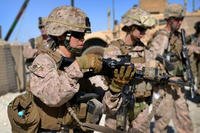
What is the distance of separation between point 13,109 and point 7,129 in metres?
3.73

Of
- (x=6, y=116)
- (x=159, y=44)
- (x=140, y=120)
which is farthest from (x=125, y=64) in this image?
(x=6, y=116)

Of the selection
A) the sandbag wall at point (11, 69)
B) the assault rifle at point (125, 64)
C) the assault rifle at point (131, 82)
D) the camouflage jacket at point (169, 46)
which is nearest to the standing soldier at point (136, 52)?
the assault rifle at point (131, 82)

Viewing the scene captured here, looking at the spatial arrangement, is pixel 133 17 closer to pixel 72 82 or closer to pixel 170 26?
pixel 170 26

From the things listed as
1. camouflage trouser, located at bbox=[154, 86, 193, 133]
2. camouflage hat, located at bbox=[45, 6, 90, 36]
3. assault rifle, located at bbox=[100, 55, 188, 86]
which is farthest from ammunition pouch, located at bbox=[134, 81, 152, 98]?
camouflage hat, located at bbox=[45, 6, 90, 36]

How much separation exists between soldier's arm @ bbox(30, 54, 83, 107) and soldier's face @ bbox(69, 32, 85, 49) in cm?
25

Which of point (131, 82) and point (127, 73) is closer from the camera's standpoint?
point (127, 73)

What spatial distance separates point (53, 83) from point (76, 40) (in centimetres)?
43

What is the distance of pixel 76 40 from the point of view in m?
2.77

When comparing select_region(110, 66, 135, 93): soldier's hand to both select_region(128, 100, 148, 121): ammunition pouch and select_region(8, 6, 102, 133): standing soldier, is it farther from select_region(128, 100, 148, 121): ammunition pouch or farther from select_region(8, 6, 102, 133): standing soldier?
select_region(128, 100, 148, 121): ammunition pouch

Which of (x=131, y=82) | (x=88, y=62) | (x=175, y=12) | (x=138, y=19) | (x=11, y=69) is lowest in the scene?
(x=11, y=69)

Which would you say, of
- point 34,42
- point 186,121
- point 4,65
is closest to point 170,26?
point 186,121

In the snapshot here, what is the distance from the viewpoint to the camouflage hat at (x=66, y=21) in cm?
275

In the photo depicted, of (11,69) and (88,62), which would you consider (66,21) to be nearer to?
(88,62)

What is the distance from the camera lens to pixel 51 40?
2867 millimetres
